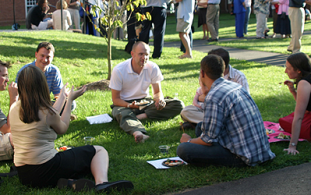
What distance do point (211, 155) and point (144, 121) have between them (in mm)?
2184

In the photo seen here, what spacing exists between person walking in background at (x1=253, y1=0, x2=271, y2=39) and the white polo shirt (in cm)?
1173

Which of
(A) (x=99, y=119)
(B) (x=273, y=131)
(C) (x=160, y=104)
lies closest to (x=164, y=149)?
(C) (x=160, y=104)

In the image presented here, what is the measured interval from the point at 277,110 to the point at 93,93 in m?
→ 3.65

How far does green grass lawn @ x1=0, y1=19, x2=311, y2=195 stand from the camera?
11.8 feet

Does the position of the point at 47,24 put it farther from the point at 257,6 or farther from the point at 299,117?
the point at 299,117

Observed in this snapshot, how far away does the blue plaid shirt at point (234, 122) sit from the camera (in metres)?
3.35

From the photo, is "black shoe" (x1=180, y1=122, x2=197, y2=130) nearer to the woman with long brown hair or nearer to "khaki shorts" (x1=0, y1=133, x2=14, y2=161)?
the woman with long brown hair

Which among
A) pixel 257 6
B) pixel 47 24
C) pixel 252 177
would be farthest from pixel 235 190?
pixel 257 6

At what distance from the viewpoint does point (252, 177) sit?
11.8 feet

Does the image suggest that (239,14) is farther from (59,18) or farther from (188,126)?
(188,126)

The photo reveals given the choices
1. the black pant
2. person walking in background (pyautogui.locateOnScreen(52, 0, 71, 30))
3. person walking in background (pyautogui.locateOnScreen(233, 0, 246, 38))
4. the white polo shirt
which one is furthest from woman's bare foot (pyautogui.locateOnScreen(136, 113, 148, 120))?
person walking in background (pyautogui.locateOnScreen(233, 0, 246, 38))

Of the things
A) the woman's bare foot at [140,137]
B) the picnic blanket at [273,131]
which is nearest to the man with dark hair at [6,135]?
the woman's bare foot at [140,137]

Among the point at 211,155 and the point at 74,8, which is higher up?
the point at 74,8

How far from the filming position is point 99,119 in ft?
18.9
